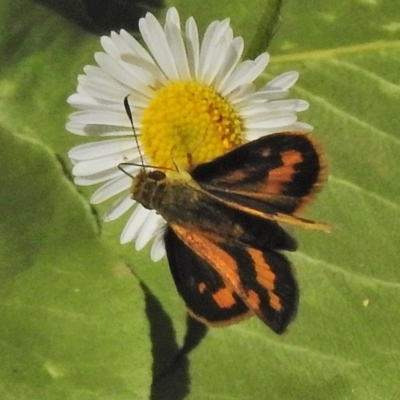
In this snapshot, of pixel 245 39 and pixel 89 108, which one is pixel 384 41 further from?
pixel 89 108

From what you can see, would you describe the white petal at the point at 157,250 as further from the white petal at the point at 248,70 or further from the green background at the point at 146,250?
the white petal at the point at 248,70

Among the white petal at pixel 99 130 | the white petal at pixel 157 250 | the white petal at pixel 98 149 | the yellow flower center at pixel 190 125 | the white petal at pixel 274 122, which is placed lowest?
the white petal at pixel 157 250

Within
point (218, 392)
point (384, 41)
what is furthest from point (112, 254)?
point (384, 41)

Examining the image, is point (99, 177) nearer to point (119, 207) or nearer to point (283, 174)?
point (119, 207)

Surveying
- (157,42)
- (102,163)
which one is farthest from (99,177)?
(157,42)

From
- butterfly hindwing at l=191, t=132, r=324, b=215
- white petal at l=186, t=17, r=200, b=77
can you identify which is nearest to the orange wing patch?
butterfly hindwing at l=191, t=132, r=324, b=215

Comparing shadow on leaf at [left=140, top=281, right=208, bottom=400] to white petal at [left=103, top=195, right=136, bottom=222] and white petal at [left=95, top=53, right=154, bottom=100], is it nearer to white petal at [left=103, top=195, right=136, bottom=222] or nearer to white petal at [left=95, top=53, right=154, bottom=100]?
white petal at [left=103, top=195, right=136, bottom=222]

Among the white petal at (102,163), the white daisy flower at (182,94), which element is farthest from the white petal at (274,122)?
the white petal at (102,163)
